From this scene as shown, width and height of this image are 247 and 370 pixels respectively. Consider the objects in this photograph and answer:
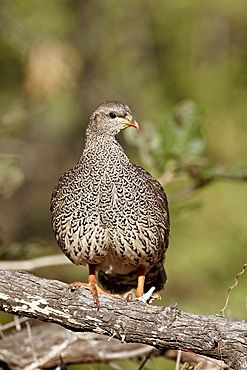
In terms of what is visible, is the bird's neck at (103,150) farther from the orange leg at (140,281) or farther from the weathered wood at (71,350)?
the weathered wood at (71,350)

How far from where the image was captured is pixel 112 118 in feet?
15.5

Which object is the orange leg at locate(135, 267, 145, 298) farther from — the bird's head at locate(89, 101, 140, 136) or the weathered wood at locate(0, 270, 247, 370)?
the bird's head at locate(89, 101, 140, 136)

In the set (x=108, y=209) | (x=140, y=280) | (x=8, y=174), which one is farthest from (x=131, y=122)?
(x=8, y=174)

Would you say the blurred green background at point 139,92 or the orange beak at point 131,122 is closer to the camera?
the orange beak at point 131,122

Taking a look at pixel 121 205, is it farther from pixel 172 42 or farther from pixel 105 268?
pixel 172 42

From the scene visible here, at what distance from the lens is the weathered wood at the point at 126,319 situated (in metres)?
3.68

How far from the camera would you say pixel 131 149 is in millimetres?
11703

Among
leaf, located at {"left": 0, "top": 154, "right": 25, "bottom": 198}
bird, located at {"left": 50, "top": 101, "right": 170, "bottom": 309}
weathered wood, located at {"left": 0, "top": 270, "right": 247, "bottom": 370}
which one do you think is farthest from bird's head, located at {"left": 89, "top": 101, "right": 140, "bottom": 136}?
leaf, located at {"left": 0, "top": 154, "right": 25, "bottom": 198}

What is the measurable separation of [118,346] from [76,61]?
19.9 feet

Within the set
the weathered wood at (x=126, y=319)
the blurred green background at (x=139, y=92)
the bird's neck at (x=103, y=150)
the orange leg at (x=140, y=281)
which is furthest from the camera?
the blurred green background at (x=139, y=92)

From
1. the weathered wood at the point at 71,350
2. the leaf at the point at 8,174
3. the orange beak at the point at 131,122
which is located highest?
the leaf at the point at 8,174

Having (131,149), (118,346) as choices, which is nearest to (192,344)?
(118,346)

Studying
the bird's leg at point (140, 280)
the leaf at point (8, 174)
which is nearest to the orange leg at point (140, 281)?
the bird's leg at point (140, 280)

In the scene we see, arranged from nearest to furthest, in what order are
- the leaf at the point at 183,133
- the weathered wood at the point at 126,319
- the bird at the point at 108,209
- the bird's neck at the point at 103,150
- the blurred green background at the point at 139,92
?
the weathered wood at the point at 126,319
the bird at the point at 108,209
the bird's neck at the point at 103,150
the leaf at the point at 183,133
the blurred green background at the point at 139,92
